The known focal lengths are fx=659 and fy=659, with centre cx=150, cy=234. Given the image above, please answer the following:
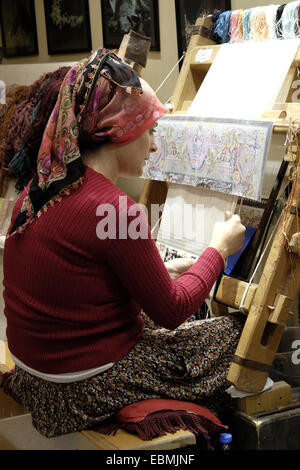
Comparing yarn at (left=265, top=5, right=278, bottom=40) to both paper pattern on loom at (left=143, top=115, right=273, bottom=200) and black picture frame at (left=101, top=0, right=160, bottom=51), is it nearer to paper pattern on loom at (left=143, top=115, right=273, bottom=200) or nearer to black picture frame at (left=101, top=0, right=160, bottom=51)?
paper pattern on loom at (left=143, top=115, right=273, bottom=200)

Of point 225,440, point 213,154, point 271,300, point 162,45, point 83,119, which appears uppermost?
point 162,45

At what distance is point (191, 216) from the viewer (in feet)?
6.94

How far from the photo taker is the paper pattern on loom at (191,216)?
2.02m

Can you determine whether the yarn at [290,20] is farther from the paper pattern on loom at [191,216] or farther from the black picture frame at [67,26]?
the black picture frame at [67,26]

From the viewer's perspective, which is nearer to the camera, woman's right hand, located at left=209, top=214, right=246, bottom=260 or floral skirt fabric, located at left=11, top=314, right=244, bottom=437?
floral skirt fabric, located at left=11, top=314, right=244, bottom=437

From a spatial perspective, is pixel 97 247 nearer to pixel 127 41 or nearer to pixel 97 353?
pixel 97 353

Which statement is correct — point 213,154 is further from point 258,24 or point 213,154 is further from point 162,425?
point 162,425

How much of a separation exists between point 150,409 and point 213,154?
80 centimetres

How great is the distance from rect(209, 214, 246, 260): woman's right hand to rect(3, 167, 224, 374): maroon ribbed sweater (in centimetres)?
6

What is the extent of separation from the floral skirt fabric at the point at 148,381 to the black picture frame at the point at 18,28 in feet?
7.12

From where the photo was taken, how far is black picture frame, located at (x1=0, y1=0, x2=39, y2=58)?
11.3 ft

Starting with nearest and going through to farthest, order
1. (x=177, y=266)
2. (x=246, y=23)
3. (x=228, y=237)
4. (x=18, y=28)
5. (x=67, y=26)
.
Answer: (x=228, y=237) < (x=177, y=266) < (x=246, y=23) < (x=67, y=26) < (x=18, y=28)

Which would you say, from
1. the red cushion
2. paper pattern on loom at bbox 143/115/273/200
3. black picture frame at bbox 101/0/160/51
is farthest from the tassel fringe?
black picture frame at bbox 101/0/160/51

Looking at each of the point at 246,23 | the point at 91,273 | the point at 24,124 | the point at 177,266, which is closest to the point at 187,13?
the point at 246,23
